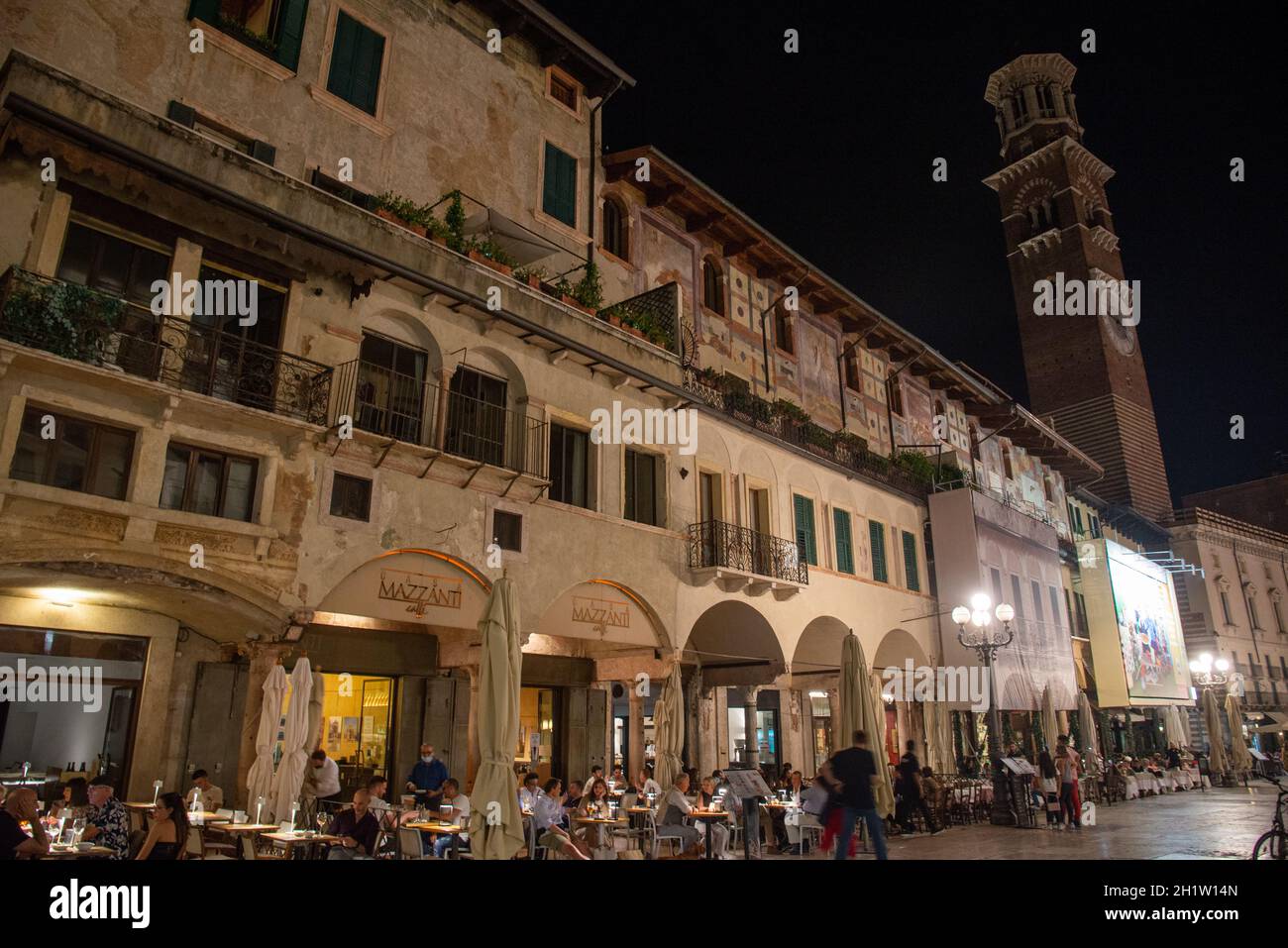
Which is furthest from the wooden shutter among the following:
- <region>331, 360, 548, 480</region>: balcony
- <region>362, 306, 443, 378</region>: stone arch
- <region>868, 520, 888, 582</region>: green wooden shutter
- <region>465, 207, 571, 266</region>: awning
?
<region>868, 520, 888, 582</region>: green wooden shutter

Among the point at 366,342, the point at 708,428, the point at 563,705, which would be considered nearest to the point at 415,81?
the point at 366,342

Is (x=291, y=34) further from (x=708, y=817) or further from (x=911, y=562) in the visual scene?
(x=911, y=562)

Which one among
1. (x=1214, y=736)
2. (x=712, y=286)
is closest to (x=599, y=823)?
(x=712, y=286)

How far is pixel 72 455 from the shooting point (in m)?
10.2

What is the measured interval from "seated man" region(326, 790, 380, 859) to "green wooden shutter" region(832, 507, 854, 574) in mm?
15187

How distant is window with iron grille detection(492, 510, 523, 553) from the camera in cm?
1431

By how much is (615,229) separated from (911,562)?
44.9ft

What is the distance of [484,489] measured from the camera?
46.5 ft

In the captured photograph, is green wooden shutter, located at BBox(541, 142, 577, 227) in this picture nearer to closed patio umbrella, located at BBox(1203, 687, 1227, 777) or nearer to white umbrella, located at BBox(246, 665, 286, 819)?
white umbrella, located at BBox(246, 665, 286, 819)

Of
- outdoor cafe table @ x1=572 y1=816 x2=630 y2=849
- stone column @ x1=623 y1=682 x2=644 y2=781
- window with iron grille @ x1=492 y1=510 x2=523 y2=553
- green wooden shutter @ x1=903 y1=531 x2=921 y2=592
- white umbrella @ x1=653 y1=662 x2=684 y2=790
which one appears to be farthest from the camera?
green wooden shutter @ x1=903 y1=531 x2=921 y2=592

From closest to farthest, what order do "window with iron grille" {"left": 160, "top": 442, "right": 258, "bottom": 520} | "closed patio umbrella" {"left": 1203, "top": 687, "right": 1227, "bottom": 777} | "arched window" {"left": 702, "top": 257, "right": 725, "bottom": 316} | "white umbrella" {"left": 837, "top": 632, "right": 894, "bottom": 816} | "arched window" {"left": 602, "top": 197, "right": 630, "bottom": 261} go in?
"window with iron grille" {"left": 160, "top": 442, "right": 258, "bottom": 520} → "white umbrella" {"left": 837, "top": 632, "right": 894, "bottom": 816} → "arched window" {"left": 602, "top": 197, "right": 630, "bottom": 261} → "arched window" {"left": 702, "top": 257, "right": 725, "bottom": 316} → "closed patio umbrella" {"left": 1203, "top": 687, "right": 1227, "bottom": 777}

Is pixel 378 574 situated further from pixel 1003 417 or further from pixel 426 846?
pixel 1003 417

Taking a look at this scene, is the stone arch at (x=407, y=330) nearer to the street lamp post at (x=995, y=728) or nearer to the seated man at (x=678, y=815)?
the seated man at (x=678, y=815)

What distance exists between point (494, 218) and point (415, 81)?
10.6 feet
